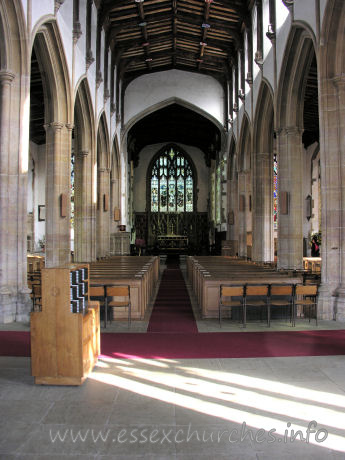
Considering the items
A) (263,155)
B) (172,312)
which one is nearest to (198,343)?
(172,312)

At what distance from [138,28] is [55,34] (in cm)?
700

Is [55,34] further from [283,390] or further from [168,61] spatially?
[168,61]

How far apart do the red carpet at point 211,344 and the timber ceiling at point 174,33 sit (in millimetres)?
11368

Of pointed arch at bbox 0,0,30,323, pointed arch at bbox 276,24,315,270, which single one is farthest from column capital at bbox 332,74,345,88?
pointed arch at bbox 0,0,30,323

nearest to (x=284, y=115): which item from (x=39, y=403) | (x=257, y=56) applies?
(x=257, y=56)

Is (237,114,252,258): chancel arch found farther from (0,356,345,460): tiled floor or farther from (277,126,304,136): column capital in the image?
(0,356,345,460): tiled floor

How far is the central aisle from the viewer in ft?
21.2

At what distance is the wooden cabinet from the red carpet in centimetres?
111

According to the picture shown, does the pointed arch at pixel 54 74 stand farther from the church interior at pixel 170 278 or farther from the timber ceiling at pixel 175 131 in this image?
the timber ceiling at pixel 175 131

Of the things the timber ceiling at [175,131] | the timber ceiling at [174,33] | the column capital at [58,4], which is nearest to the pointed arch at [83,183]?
the timber ceiling at [174,33]

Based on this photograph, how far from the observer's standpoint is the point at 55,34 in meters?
9.66

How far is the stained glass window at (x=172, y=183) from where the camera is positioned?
29.2m

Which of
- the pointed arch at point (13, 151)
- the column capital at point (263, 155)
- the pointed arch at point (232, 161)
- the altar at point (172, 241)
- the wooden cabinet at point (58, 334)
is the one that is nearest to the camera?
the wooden cabinet at point (58, 334)

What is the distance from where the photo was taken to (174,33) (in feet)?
53.7
